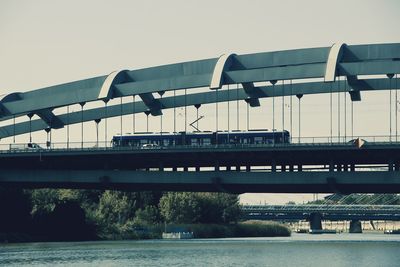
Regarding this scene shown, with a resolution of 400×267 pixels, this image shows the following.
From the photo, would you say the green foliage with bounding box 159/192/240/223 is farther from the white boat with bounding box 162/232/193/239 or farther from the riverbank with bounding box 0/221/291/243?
the white boat with bounding box 162/232/193/239

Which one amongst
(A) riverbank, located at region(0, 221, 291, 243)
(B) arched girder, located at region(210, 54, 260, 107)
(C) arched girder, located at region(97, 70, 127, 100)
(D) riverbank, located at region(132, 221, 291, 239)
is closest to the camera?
(B) arched girder, located at region(210, 54, 260, 107)

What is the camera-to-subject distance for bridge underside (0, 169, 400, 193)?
96562mm

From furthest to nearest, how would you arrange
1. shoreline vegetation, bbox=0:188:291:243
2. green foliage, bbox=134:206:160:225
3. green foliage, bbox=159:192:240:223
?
1. green foliage, bbox=159:192:240:223
2. green foliage, bbox=134:206:160:225
3. shoreline vegetation, bbox=0:188:291:243

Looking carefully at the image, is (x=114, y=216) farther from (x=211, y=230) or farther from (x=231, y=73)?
(x=231, y=73)

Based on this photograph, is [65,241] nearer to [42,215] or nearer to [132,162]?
[42,215]

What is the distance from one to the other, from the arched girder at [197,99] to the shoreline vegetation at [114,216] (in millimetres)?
7632

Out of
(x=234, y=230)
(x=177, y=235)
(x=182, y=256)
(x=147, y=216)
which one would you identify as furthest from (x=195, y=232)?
(x=182, y=256)

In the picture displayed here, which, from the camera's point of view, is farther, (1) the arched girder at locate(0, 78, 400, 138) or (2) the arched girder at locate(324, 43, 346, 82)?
(1) the arched girder at locate(0, 78, 400, 138)

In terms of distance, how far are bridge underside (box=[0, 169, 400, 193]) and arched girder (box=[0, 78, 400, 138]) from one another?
10.6 meters

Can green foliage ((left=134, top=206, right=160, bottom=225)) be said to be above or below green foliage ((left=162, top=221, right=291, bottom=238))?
above

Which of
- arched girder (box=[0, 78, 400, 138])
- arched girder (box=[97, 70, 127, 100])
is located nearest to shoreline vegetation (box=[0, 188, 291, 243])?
arched girder (box=[0, 78, 400, 138])

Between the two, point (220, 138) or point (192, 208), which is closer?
point (220, 138)

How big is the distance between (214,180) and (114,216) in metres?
54.9

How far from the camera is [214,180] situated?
3917 inches
